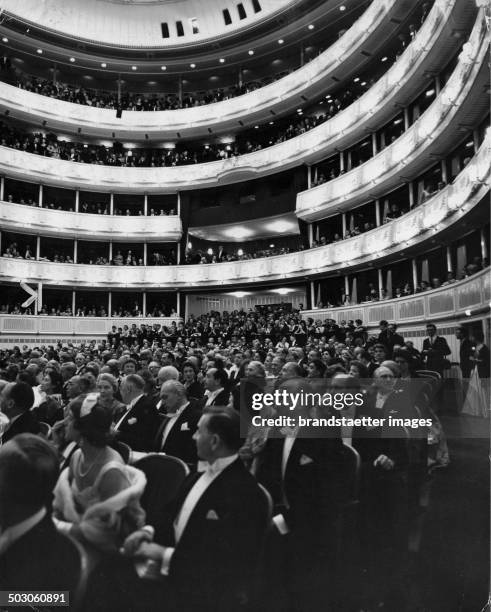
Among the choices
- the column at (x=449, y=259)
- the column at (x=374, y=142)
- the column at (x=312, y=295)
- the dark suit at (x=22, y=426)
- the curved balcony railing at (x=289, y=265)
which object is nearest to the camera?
the dark suit at (x=22, y=426)

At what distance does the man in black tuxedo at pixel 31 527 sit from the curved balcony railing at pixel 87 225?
17.5 metres

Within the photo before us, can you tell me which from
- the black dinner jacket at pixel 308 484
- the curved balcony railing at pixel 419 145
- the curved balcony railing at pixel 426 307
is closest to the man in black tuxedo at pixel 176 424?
the black dinner jacket at pixel 308 484

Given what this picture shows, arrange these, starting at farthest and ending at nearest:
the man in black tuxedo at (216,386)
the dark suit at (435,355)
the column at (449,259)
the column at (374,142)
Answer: the column at (374,142) < the column at (449,259) < the dark suit at (435,355) < the man in black tuxedo at (216,386)

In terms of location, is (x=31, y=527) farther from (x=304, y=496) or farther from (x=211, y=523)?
(x=304, y=496)

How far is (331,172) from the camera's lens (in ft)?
57.0

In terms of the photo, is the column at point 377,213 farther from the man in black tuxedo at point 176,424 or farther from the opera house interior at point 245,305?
the man in black tuxedo at point 176,424

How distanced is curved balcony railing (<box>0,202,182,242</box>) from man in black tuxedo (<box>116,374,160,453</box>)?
16485 millimetres

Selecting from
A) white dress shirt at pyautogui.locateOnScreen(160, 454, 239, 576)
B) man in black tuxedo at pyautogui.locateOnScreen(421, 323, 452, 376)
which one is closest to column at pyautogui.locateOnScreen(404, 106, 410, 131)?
man in black tuxedo at pyautogui.locateOnScreen(421, 323, 452, 376)

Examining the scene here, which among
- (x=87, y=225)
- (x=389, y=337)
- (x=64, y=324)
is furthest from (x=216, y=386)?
(x=87, y=225)

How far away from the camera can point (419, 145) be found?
1094 centimetres

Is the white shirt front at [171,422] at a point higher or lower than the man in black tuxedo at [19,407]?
lower

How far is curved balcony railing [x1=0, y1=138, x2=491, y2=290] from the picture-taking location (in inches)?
349

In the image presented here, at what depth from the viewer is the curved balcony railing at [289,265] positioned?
29.1ft

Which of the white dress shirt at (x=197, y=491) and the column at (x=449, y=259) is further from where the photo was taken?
the column at (x=449, y=259)
